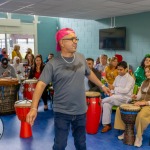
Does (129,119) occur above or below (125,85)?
below

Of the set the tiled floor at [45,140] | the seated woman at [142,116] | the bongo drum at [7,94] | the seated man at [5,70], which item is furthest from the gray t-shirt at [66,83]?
the seated man at [5,70]

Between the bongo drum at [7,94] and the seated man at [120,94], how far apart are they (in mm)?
1904

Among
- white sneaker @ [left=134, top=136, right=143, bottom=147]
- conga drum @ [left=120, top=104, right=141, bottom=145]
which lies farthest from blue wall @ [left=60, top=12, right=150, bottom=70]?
white sneaker @ [left=134, top=136, right=143, bottom=147]

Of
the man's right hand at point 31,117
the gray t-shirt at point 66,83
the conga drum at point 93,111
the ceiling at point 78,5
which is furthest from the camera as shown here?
the ceiling at point 78,5

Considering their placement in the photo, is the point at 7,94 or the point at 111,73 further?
the point at 111,73

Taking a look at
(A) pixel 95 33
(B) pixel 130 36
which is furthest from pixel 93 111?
(A) pixel 95 33

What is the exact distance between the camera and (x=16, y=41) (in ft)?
33.5

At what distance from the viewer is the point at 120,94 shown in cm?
403

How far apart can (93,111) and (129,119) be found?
577mm

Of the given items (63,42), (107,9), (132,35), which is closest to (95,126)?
(63,42)

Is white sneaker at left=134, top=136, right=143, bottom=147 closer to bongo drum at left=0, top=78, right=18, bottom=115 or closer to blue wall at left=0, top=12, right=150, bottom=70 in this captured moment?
bongo drum at left=0, top=78, right=18, bottom=115

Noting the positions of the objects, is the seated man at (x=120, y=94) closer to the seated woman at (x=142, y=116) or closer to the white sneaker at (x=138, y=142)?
the seated woman at (x=142, y=116)

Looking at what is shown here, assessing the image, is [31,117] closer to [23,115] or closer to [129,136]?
[23,115]

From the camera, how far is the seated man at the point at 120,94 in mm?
3924
